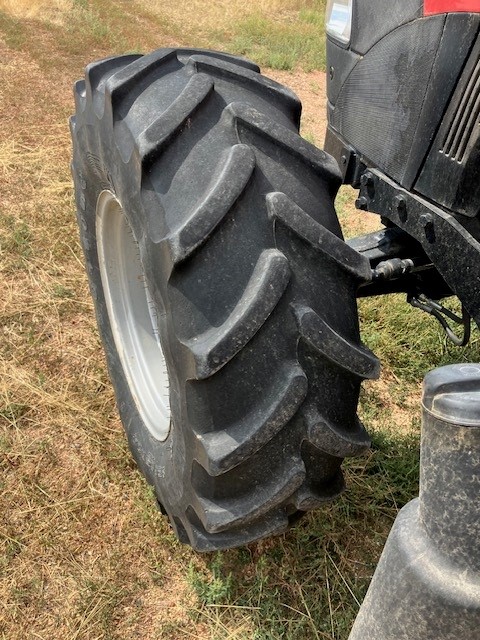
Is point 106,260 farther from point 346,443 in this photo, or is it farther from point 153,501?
point 346,443

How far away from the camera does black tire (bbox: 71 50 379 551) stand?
1303 millimetres

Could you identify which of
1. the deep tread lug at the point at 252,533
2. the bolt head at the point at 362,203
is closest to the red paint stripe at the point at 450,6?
the bolt head at the point at 362,203

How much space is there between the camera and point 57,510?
83.1 inches

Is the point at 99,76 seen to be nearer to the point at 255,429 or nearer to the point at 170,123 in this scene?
the point at 170,123

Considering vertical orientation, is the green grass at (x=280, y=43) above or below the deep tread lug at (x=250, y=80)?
below

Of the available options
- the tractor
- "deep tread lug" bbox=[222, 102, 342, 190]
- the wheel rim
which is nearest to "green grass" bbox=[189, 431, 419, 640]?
the tractor

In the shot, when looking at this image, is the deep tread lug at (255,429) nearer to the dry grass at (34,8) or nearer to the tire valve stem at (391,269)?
the tire valve stem at (391,269)

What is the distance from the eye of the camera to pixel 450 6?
4.18 feet

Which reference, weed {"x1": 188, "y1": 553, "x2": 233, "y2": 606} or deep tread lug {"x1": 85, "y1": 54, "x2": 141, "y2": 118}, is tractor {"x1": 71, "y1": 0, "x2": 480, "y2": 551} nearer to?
deep tread lug {"x1": 85, "y1": 54, "x2": 141, "y2": 118}

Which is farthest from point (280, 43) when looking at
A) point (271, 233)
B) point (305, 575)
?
point (271, 233)

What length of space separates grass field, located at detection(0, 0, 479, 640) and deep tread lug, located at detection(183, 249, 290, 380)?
889 millimetres

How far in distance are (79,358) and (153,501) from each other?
0.79m

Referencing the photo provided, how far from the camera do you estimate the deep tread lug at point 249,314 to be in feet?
4.16

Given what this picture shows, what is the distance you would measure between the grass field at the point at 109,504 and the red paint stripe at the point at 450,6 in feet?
4.58
